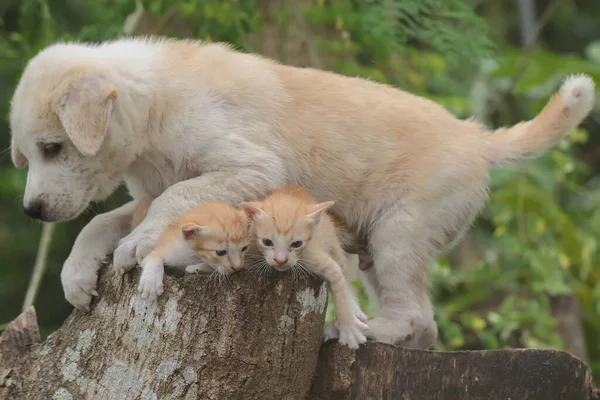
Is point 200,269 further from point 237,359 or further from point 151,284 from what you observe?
point 237,359

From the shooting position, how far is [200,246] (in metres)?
3.99

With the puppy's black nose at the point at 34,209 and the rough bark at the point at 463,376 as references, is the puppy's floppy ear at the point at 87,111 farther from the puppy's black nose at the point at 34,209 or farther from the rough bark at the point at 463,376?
the rough bark at the point at 463,376

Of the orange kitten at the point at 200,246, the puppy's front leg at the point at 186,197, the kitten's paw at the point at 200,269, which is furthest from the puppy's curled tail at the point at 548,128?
the kitten's paw at the point at 200,269

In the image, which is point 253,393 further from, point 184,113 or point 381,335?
point 184,113

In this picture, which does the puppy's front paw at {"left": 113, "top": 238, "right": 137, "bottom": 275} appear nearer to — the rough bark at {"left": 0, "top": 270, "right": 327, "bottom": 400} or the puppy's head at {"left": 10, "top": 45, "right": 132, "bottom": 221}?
the rough bark at {"left": 0, "top": 270, "right": 327, "bottom": 400}

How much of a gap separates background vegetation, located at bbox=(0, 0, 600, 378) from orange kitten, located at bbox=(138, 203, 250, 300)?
2.14 meters

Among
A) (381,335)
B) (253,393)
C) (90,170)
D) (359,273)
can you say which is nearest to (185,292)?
(253,393)

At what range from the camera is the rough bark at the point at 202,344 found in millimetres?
3896

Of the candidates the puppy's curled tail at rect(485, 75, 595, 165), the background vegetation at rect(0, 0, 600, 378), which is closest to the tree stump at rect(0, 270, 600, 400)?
the puppy's curled tail at rect(485, 75, 595, 165)

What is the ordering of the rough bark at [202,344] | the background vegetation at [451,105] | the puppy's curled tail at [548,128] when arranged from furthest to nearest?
the background vegetation at [451,105], the puppy's curled tail at [548,128], the rough bark at [202,344]

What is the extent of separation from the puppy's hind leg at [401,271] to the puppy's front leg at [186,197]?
27.0 inches

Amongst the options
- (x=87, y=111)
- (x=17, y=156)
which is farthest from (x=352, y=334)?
(x=17, y=156)

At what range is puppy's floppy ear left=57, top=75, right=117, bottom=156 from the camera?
4.25m

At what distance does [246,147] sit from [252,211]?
0.64 meters
